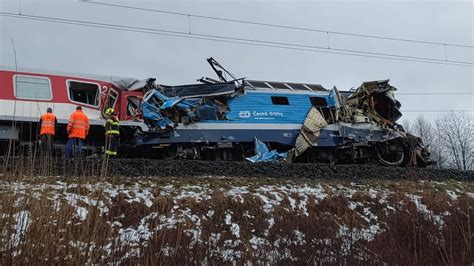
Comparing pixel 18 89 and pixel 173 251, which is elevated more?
pixel 18 89

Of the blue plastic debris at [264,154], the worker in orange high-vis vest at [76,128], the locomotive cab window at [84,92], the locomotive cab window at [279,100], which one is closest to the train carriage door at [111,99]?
the locomotive cab window at [84,92]

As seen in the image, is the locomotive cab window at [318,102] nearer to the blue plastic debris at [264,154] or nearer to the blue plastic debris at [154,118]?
the blue plastic debris at [264,154]

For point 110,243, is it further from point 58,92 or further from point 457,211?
point 58,92

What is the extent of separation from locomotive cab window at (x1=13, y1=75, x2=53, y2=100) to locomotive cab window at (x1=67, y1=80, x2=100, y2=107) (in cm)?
63

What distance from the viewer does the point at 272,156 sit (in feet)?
42.3

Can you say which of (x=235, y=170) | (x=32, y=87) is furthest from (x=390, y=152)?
(x=32, y=87)

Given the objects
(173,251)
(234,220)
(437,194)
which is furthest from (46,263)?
(437,194)

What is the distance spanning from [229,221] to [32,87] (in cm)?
755

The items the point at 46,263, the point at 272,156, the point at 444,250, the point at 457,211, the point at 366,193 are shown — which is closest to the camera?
the point at 46,263

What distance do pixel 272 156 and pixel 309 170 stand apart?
2.47 meters

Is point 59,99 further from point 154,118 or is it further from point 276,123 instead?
point 276,123

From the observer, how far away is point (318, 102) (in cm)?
1443

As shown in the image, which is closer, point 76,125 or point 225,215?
point 225,215

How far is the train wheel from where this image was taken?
46.2ft
